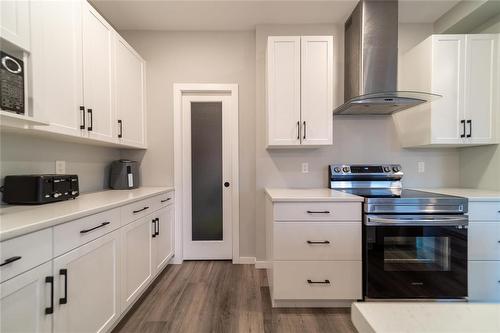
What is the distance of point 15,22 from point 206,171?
1.94m

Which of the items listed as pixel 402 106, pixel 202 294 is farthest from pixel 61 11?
pixel 402 106

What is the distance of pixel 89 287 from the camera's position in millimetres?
1273

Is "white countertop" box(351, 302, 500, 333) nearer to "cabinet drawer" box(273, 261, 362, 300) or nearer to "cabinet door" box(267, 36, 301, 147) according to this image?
"cabinet drawer" box(273, 261, 362, 300)

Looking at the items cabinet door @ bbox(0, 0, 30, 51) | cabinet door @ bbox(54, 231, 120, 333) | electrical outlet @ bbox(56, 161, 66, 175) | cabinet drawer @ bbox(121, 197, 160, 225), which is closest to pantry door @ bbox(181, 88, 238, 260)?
cabinet drawer @ bbox(121, 197, 160, 225)

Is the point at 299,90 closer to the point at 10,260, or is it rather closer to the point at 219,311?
the point at 219,311

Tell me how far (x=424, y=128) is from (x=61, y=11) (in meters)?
3.18

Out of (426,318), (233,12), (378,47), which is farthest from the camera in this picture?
(233,12)

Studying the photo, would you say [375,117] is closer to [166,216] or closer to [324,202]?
[324,202]

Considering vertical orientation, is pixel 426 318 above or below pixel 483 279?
above

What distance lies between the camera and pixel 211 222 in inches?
110

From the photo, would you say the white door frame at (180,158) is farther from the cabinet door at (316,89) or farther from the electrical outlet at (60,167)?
the electrical outlet at (60,167)

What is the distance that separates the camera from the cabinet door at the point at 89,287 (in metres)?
1.08

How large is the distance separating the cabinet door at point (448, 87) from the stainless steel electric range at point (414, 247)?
76 centimetres

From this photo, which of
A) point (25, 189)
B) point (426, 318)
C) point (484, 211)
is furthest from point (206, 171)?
point (484, 211)
